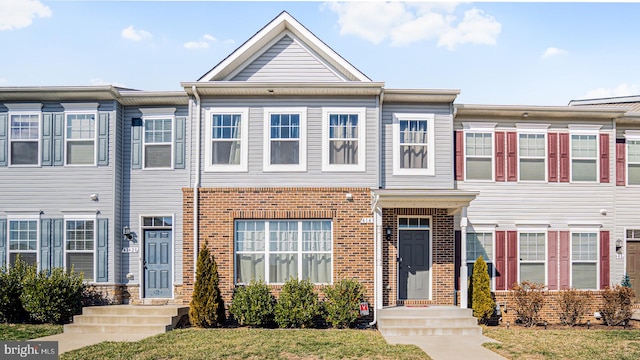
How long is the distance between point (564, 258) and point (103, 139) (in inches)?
499

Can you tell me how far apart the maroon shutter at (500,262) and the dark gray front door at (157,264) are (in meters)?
8.70

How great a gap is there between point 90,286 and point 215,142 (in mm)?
4890

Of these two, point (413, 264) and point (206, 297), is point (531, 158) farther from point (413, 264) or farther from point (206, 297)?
point (206, 297)

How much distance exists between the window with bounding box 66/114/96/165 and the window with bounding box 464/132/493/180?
9.93 m

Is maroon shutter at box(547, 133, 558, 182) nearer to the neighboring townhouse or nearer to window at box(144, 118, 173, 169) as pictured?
the neighboring townhouse

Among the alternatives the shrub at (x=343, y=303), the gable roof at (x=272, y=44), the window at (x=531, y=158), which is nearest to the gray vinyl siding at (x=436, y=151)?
the gable roof at (x=272, y=44)

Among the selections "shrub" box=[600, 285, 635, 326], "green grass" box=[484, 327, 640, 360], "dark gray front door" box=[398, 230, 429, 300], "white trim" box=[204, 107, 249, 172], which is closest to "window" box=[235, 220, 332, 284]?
"white trim" box=[204, 107, 249, 172]

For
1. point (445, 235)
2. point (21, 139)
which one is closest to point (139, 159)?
point (21, 139)

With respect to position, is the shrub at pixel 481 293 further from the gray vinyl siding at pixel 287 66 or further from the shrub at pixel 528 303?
the gray vinyl siding at pixel 287 66

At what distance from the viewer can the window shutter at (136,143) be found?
15.6 m

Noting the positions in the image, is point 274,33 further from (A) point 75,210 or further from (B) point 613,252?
(B) point 613,252

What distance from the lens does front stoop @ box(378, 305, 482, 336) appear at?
1319cm

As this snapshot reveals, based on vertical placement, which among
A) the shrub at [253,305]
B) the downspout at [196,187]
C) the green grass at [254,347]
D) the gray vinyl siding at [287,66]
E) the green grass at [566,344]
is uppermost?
the gray vinyl siding at [287,66]

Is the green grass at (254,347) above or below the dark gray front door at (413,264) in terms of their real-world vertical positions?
below
